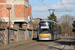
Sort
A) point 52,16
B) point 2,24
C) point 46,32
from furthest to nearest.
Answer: point 52,16 → point 46,32 → point 2,24

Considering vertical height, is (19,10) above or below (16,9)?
below

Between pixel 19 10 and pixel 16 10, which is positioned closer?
pixel 19 10

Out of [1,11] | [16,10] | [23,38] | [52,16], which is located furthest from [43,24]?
[52,16]

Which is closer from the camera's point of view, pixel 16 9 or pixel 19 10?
pixel 19 10

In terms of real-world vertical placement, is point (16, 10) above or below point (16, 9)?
below

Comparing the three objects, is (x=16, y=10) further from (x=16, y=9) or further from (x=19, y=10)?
(x=19, y=10)

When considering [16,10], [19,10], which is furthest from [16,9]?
[19,10]

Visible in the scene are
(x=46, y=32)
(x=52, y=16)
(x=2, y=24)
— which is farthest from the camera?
(x=52, y=16)

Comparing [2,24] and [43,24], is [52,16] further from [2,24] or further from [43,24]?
[2,24]

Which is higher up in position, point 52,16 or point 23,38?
point 52,16

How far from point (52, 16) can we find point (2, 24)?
77373 millimetres

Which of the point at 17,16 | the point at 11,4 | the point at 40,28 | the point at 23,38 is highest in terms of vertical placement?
the point at 11,4

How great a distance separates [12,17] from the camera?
3878 cm

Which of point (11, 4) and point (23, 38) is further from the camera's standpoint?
point (11, 4)
